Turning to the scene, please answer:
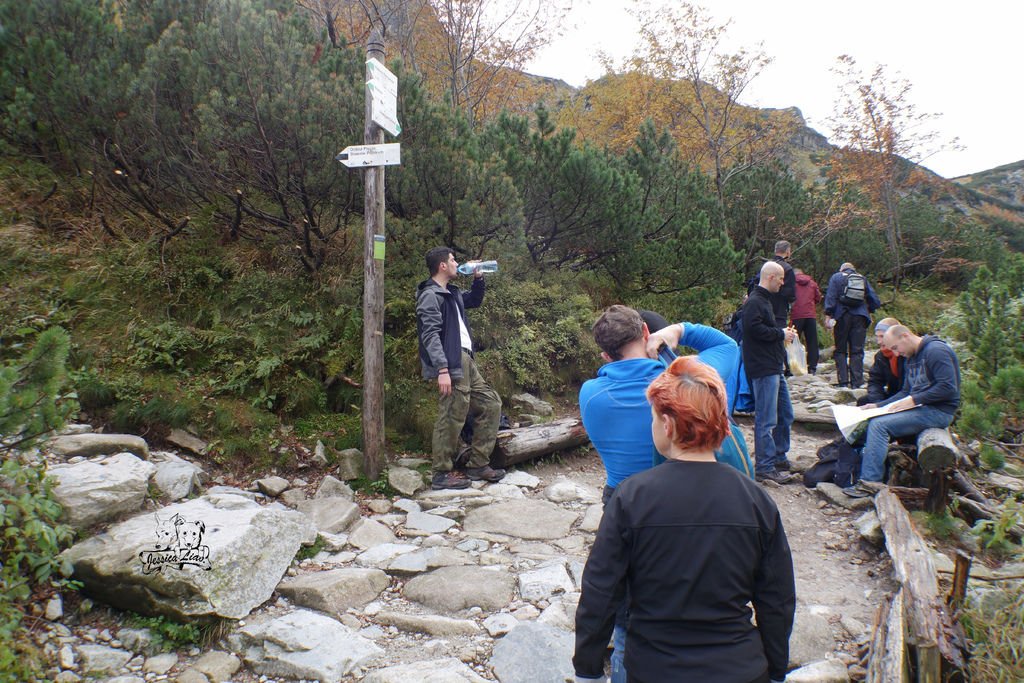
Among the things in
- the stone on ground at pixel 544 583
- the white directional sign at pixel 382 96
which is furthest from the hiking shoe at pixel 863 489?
the white directional sign at pixel 382 96

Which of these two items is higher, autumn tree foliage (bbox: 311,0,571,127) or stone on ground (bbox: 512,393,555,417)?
autumn tree foliage (bbox: 311,0,571,127)

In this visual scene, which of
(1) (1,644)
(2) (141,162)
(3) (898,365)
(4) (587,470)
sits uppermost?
(2) (141,162)

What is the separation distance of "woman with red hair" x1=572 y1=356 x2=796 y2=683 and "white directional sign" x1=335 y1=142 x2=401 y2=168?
404cm

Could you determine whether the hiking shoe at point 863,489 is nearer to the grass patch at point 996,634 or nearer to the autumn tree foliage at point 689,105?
the grass patch at point 996,634

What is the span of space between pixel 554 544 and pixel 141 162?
6.29 metres

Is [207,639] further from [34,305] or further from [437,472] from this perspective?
[34,305]

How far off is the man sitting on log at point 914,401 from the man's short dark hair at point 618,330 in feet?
12.8

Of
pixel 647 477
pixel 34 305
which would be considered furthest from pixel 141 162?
pixel 647 477

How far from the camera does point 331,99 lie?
6.06 m

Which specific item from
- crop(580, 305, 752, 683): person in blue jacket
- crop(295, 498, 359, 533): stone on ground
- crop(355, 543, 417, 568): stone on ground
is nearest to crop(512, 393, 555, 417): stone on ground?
crop(295, 498, 359, 533): stone on ground

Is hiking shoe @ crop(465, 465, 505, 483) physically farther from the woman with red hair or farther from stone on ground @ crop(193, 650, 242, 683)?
the woman with red hair

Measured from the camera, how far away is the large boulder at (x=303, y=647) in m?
2.98

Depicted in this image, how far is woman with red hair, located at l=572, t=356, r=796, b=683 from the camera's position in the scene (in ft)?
5.74

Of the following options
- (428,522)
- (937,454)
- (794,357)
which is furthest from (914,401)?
(428,522)
